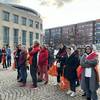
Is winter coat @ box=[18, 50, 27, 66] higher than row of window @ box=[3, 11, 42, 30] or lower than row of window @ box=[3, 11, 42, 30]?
lower

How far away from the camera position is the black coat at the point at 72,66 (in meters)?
10.4

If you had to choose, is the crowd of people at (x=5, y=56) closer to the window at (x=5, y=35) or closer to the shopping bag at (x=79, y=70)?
the shopping bag at (x=79, y=70)

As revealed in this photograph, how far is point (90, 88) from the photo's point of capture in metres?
9.06

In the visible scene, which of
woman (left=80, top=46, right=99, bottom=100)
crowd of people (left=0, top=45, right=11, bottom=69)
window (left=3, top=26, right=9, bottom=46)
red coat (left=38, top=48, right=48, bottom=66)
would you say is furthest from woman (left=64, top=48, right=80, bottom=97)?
window (left=3, top=26, right=9, bottom=46)

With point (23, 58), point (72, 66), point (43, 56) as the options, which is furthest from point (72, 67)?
point (23, 58)

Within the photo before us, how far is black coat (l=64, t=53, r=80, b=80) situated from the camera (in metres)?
10.4

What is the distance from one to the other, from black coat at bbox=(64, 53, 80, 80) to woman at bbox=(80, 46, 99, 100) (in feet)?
3.38

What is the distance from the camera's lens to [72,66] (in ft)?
34.4

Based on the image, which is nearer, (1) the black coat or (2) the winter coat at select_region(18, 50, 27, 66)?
(1) the black coat

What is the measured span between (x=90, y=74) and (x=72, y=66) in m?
1.47

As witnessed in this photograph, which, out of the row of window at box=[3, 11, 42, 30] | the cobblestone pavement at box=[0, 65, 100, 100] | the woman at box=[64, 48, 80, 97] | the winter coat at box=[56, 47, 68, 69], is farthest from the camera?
the row of window at box=[3, 11, 42, 30]

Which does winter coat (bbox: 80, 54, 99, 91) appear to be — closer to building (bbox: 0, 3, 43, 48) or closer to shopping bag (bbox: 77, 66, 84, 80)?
shopping bag (bbox: 77, 66, 84, 80)

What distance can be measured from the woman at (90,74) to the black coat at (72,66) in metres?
1.03

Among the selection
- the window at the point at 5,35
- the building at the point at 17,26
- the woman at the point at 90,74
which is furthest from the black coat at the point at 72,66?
the window at the point at 5,35
